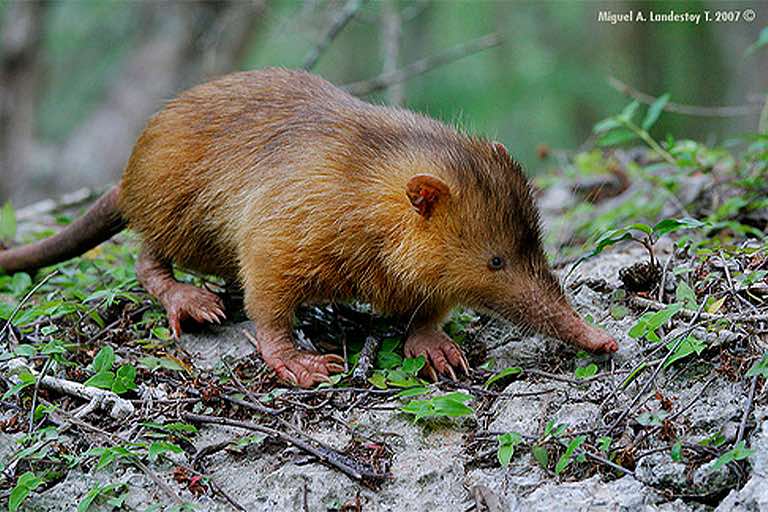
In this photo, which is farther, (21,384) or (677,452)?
(21,384)

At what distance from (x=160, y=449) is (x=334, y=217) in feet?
4.12

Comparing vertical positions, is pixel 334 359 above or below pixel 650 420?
below

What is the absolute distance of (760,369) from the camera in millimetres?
3033

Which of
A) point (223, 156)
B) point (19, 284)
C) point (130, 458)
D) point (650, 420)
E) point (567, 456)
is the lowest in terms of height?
point (19, 284)

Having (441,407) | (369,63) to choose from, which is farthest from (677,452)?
(369,63)

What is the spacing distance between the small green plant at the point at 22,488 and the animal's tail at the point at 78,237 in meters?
2.02

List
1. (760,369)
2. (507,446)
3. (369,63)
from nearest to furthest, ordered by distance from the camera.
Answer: (760,369)
(507,446)
(369,63)

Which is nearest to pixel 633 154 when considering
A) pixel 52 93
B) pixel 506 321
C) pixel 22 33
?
A: pixel 506 321

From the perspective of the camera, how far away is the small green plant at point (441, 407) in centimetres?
333

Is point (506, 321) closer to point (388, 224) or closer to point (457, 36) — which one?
point (388, 224)

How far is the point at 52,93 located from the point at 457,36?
6.98 metres

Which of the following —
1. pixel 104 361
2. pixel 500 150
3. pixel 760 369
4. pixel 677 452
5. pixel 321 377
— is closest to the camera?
pixel 677 452

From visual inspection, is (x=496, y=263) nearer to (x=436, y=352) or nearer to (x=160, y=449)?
(x=436, y=352)

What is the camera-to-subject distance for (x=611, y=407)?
3.29 m
